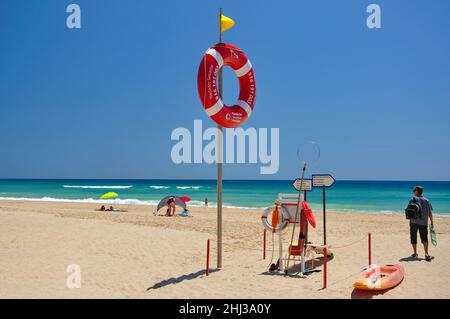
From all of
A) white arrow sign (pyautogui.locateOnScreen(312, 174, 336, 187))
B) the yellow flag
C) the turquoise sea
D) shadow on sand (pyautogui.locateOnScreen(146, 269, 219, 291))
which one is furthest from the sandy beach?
the turquoise sea

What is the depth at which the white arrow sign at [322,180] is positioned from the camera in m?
8.70

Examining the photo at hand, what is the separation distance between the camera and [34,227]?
41.8 feet

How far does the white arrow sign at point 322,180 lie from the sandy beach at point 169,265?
5.25 feet

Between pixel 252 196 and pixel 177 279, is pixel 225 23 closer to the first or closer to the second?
pixel 177 279

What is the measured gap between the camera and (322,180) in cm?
879

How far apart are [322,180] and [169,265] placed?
3.62 m

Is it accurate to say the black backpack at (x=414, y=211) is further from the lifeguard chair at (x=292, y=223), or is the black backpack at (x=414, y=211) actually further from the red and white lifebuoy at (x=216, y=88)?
the red and white lifebuoy at (x=216, y=88)

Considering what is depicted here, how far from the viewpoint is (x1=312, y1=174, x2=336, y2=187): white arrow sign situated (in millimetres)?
8703

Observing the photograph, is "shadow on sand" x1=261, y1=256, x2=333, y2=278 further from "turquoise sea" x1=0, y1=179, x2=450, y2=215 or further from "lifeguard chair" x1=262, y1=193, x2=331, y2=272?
"turquoise sea" x1=0, y1=179, x2=450, y2=215

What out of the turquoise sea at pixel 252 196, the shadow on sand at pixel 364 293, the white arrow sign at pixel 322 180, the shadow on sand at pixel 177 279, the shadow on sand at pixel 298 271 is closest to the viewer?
the shadow on sand at pixel 364 293

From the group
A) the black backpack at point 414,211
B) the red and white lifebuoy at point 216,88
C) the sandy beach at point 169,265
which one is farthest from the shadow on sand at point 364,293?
the red and white lifebuoy at point 216,88

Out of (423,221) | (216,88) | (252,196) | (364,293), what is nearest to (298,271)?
(364,293)

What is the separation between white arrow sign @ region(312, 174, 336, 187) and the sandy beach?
1601 millimetres
